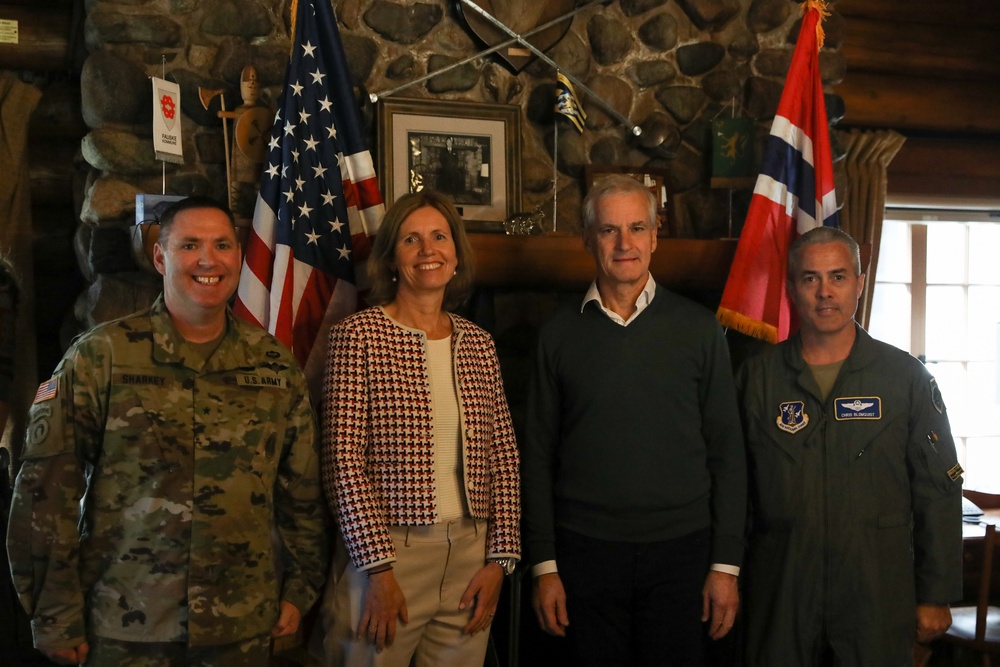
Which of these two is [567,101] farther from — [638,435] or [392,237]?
[638,435]

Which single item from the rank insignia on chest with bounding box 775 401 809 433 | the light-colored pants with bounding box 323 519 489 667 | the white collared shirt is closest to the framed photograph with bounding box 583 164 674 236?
the white collared shirt

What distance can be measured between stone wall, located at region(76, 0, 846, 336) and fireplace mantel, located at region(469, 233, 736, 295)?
12.1 inches

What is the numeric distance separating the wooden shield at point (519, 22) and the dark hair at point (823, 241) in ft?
4.21

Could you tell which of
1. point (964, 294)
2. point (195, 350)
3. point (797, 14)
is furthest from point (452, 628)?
point (964, 294)

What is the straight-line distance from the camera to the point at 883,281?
14.1 feet

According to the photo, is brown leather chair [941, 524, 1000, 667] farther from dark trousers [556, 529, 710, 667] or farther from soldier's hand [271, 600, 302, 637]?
soldier's hand [271, 600, 302, 637]

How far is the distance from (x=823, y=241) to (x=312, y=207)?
145 cm

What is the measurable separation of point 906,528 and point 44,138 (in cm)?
297

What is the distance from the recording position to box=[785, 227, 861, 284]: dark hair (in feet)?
7.18

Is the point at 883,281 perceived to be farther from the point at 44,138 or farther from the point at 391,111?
the point at 44,138

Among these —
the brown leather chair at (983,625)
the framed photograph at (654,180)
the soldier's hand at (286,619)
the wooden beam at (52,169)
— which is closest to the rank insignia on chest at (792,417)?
the brown leather chair at (983,625)

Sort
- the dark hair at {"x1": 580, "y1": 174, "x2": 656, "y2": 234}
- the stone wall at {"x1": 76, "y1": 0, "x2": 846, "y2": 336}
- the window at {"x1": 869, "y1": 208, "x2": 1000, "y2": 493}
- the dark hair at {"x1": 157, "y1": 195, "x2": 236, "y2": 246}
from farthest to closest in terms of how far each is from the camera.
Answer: the window at {"x1": 869, "y1": 208, "x2": 1000, "y2": 493} < the stone wall at {"x1": 76, "y1": 0, "x2": 846, "y2": 336} < the dark hair at {"x1": 580, "y1": 174, "x2": 656, "y2": 234} < the dark hair at {"x1": 157, "y1": 195, "x2": 236, "y2": 246}

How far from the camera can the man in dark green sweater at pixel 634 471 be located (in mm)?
2057

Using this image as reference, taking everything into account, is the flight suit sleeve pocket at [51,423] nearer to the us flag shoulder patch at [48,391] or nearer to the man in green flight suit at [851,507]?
the us flag shoulder patch at [48,391]
